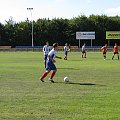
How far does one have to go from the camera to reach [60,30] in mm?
97000

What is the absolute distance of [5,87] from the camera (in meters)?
17.5

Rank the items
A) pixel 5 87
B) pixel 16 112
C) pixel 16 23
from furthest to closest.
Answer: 1. pixel 16 23
2. pixel 5 87
3. pixel 16 112

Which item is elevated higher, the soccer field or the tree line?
the tree line

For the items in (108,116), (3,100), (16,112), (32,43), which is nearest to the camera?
(108,116)

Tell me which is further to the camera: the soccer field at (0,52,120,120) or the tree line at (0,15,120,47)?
the tree line at (0,15,120,47)

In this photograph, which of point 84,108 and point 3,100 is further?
point 3,100

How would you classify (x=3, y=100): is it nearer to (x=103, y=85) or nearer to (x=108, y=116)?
(x=108, y=116)

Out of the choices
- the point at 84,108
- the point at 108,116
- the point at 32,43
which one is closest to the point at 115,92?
the point at 84,108

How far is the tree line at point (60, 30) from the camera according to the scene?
314 feet

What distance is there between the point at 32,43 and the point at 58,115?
3267 inches

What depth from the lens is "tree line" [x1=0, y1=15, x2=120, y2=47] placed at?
9575 centimetres

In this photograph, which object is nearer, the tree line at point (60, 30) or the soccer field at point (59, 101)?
the soccer field at point (59, 101)

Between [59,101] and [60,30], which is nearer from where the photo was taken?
[59,101]

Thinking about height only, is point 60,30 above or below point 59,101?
above
